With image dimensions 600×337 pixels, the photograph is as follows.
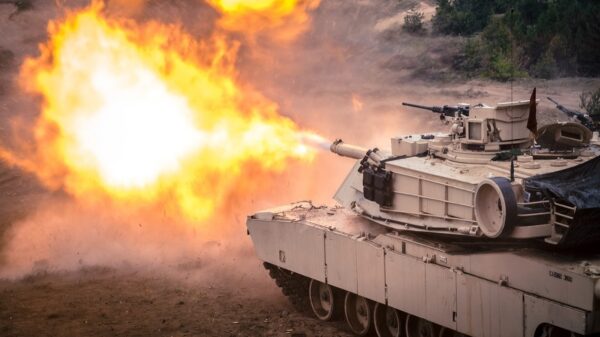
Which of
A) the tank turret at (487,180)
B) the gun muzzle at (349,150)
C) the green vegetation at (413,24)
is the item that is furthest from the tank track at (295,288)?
the green vegetation at (413,24)

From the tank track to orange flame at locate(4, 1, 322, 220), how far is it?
5085 mm

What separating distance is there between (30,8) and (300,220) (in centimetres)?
2890

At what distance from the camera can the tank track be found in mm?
18516

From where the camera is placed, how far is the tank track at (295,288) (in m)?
18.5

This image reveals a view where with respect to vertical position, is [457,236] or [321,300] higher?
[457,236]

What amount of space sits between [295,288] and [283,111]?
630 inches

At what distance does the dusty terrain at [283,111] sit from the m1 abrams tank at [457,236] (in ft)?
3.09

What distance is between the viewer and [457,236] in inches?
574

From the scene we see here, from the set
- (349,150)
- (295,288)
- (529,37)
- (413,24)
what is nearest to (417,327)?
(295,288)

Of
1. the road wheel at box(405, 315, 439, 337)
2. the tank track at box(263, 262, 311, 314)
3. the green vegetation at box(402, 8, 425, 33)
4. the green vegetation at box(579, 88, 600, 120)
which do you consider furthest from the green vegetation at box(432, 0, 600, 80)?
the road wheel at box(405, 315, 439, 337)

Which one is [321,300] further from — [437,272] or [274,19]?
[274,19]

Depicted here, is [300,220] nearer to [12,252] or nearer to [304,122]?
[12,252]

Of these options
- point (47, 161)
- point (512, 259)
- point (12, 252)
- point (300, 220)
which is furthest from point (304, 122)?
point (512, 259)

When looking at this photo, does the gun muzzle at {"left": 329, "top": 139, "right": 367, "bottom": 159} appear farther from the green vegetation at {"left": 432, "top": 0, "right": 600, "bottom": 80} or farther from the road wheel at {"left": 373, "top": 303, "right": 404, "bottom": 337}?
the green vegetation at {"left": 432, "top": 0, "right": 600, "bottom": 80}
